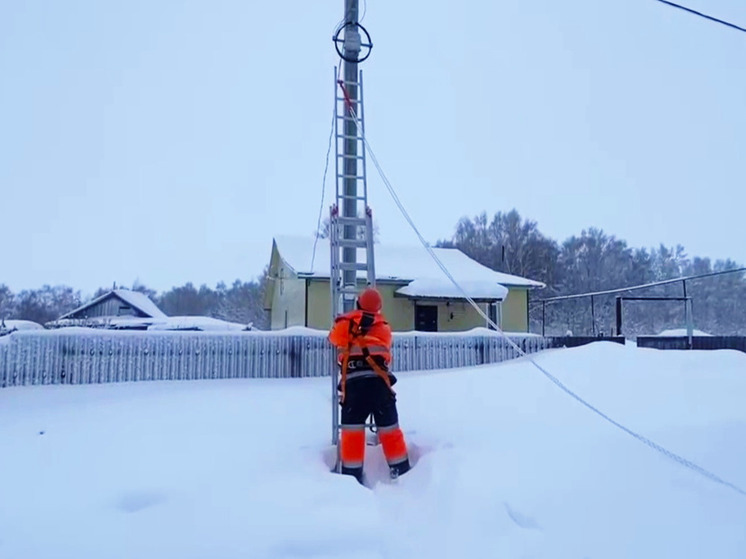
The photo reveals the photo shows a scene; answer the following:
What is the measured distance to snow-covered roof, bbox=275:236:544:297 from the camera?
65.1 ft

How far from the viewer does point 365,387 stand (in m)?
5.10

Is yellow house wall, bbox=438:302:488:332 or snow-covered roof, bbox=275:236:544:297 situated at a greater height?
snow-covered roof, bbox=275:236:544:297

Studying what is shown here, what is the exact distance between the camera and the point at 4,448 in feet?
16.6

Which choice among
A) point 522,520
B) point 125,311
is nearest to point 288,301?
point 522,520

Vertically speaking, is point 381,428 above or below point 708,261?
below

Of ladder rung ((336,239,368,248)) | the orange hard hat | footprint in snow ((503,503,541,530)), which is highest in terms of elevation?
ladder rung ((336,239,368,248))

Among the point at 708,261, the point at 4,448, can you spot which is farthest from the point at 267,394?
the point at 708,261

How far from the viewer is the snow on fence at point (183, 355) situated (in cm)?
846

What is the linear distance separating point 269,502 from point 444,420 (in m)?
2.39

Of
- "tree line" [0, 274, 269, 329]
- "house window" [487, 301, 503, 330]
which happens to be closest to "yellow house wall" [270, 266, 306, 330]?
"house window" [487, 301, 503, 330]

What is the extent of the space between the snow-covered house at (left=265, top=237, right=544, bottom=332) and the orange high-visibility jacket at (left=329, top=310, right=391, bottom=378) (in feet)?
41.2

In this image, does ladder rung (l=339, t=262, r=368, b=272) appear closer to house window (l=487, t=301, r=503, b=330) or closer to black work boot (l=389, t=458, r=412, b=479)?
black work boot (l=389, t=458, r=412, b=479)

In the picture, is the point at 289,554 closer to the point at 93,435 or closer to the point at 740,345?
the point at 93,435

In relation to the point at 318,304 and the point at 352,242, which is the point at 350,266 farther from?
the point at 318,304
